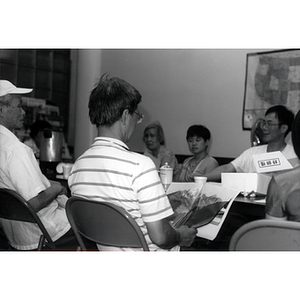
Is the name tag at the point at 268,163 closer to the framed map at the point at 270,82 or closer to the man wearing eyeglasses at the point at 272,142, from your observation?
the man wearing eyeglasses at the point at 272,142

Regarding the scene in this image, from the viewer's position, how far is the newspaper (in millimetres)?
1643

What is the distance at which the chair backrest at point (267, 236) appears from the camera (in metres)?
1.10

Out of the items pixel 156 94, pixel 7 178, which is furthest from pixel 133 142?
pixel 7 178

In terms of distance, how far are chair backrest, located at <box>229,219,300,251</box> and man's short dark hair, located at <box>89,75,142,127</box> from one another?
0.64 m

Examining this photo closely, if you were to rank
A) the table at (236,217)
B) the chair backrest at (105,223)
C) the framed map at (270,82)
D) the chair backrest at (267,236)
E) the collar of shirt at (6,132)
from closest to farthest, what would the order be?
the chair backrest at (267,236) < the chair backrest at (105,223) < the table at (236,217) < the collar of shirt at (6,132) < the framed map at (270,82)

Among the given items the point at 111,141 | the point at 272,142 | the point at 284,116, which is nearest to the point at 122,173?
the point at 111,141

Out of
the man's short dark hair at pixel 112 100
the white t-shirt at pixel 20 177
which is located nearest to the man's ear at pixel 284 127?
the man's short dark hair at pixel 112 100

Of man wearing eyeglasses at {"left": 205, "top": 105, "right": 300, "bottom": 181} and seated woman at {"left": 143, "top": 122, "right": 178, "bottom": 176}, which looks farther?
seated woman at {"left": 143, "top": 122, "right": 178, "bottom": 176}

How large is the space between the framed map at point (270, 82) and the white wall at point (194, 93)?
8 centimetres

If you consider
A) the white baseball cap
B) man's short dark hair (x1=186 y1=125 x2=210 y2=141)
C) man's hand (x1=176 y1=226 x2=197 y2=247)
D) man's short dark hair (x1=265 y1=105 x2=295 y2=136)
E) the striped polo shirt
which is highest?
the white baseball cap

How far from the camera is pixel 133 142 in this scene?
4.20 m

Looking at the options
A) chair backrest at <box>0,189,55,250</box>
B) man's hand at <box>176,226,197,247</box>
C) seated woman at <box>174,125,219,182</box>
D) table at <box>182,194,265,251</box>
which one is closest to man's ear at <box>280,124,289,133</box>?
seated woman at <box>174,125,219,182</box>

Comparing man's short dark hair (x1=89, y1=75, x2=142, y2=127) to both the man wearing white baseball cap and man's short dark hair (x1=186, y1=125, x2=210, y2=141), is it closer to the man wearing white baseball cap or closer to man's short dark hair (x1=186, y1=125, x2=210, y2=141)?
the man wearing white baseball cap
